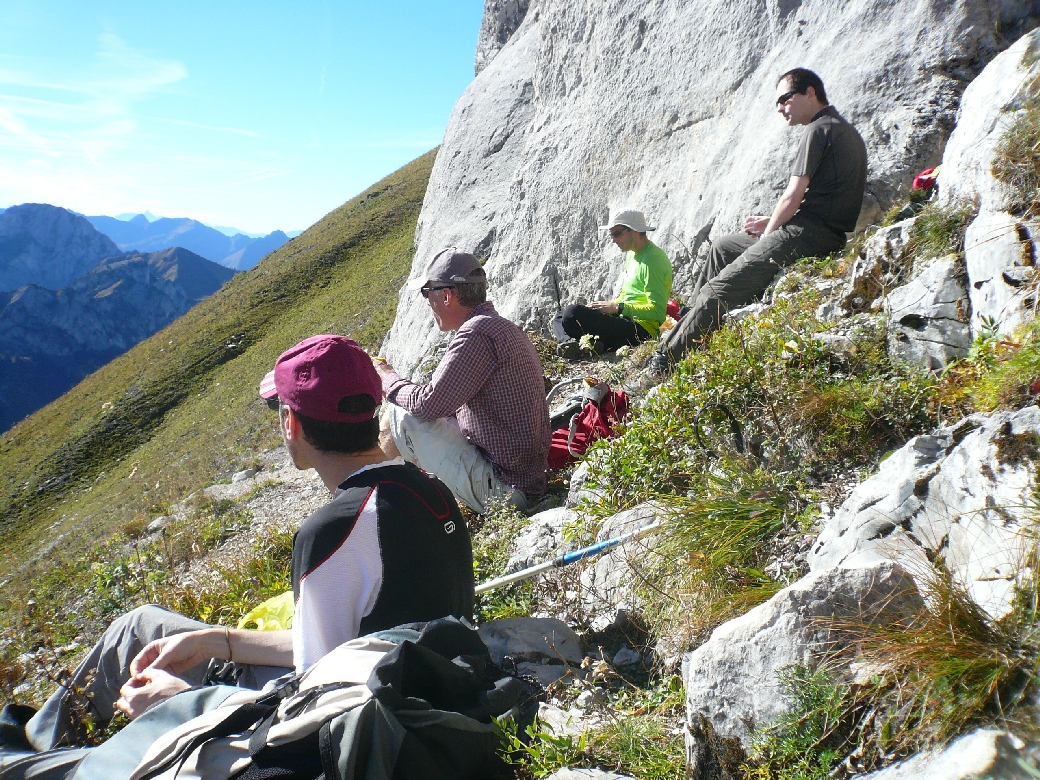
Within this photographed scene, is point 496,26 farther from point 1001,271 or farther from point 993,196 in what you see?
point 1001,271

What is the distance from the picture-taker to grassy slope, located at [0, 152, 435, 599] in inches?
867

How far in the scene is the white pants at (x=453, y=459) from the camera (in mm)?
5199

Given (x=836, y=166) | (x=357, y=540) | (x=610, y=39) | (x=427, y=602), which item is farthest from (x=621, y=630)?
(x=610, y=39)

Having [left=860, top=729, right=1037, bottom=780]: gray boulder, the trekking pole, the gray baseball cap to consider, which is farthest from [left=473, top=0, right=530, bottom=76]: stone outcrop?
[left=860, top=729, right=1037, bottom=780]: gray boulder

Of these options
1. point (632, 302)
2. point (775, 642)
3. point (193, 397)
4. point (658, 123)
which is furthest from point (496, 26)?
point (193, 397)

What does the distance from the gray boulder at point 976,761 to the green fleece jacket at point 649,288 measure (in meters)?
6.31

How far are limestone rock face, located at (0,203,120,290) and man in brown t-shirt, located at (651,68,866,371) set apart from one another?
677ft

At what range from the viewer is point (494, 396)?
5.07m

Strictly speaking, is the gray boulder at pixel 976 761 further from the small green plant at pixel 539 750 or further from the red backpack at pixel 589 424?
the red backpack at pixel 589 424

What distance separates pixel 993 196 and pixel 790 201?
8.34 ft

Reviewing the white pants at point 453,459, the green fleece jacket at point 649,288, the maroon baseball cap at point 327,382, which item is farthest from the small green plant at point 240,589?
the green fleece jacket at point 649,288

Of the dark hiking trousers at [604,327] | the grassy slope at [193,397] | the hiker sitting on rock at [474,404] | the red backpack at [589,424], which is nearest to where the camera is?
the hiker sitting on rock at [474,404]

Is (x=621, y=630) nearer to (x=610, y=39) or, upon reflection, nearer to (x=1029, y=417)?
(x=1029, y=417)

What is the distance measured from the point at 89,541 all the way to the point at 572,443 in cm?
1713
